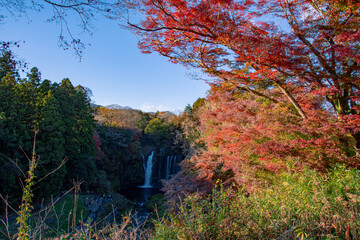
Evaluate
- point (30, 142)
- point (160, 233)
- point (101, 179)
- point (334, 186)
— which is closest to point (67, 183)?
point (101, 179)

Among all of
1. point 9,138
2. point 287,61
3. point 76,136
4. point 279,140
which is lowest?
point 9,138

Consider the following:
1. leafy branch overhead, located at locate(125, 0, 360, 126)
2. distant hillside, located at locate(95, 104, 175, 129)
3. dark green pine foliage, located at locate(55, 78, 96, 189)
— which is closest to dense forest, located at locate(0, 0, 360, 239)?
leafy branch overhead, located at locate(125, 0, 360, 126)

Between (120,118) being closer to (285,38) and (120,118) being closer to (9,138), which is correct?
(9,138)

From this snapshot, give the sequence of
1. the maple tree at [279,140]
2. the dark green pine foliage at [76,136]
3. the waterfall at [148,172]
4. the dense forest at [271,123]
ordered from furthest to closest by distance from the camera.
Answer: the waterfall at [148,172] < the dark green pine foliage at [76,136] < the maple tree at [279,140] < the dense forest at [271,123]

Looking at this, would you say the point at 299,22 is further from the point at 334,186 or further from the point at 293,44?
the point at 334,186

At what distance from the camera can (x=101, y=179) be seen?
14828mm

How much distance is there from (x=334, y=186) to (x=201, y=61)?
376 centimetres

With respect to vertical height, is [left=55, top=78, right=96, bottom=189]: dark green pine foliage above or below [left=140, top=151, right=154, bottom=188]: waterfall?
above

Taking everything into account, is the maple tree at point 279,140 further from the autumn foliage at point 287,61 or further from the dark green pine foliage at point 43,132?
the dark green pine foliage at point 43,132

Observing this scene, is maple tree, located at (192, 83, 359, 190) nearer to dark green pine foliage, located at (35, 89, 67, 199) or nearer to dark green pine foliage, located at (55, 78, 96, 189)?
dark green pine foliage, located at (35, 89, 67, 199)

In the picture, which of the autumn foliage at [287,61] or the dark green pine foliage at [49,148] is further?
the dark green pine foliage at [49,148]

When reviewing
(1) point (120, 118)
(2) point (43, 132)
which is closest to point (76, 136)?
(2) point (43, 132)

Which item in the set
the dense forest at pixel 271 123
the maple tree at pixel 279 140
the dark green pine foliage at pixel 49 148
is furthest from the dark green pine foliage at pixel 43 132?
the maple tree at pixel 279 140

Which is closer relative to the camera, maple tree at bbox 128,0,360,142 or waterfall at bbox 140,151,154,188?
maple tree at bbox 128,0,360,142
